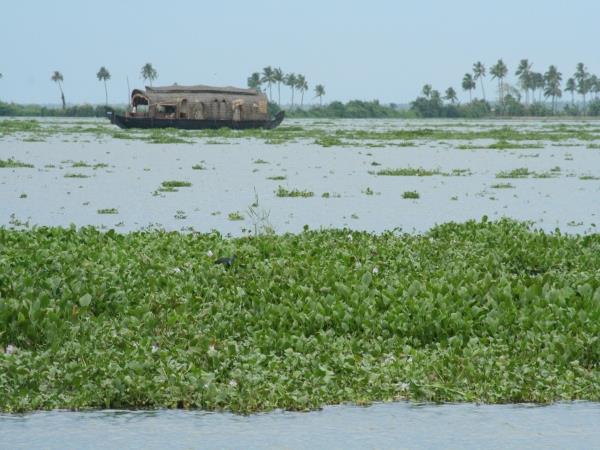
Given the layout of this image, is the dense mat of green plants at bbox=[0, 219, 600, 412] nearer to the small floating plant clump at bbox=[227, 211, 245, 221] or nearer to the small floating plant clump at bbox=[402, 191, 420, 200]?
the small floating plant clump at bbox=[227, 211, 245, 221]

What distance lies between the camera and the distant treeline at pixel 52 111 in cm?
16775

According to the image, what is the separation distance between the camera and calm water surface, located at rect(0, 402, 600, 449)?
25.5ft

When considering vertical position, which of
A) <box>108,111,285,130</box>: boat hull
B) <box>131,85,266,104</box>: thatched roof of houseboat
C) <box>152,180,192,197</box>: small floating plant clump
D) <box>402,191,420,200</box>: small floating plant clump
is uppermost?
<box>131,85,266,104</box>: thatched roof of houseboat

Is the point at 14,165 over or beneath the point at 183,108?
beneath

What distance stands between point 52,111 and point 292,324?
6946 inches

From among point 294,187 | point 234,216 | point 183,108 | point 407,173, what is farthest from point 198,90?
point 234,216

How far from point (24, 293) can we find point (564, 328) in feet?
18.5

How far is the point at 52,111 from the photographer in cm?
18075

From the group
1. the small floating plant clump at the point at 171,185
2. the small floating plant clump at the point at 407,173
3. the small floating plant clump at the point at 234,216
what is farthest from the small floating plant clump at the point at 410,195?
the small floating plant clump at the point at 407,173

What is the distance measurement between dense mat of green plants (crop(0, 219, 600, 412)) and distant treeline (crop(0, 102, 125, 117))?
155247 millimetres

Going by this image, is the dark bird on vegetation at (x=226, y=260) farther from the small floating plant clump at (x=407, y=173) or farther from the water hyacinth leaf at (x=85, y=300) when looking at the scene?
the small floating plant clump at (x=407, y=173)

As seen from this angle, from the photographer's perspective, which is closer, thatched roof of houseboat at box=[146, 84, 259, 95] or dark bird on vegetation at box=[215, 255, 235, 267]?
dark bird on vegetation at box=[215, 255, 235, 267]

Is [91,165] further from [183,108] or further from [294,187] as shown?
[183,108]

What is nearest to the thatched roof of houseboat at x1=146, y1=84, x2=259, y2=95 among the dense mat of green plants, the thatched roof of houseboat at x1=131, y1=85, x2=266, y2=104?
the thatched roof of houseboat at x1=131, y1=85, x2=266, y2=104
